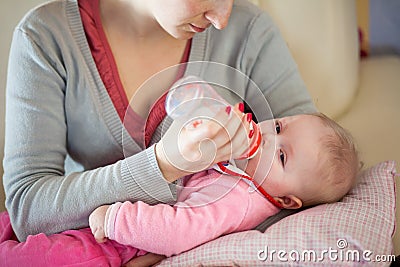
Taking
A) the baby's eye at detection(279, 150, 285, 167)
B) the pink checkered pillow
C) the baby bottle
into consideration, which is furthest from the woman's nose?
the pink checkered pillow

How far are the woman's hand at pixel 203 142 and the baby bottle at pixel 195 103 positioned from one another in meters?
0.01

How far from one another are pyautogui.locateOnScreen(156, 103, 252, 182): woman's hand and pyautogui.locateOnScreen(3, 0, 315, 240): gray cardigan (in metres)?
0.04

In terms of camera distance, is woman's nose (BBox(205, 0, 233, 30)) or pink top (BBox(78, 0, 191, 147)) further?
pink top (BBox(78, 0, 191, 147))

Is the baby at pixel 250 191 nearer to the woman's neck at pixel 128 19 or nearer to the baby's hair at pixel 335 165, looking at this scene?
the baby's hair at pixel 335 165

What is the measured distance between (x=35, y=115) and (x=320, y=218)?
1.87 ft

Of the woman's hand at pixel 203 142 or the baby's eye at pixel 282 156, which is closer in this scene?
the woman's hand at pixel 203 142

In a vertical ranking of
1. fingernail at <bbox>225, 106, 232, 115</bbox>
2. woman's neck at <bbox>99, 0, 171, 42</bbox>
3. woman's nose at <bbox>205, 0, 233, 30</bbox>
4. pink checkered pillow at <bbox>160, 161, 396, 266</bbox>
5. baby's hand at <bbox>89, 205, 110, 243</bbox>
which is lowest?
pink checkered pillow at <bbox>160, 161, 396, 266</bbox>

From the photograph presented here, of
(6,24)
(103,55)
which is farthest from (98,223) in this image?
(6,24)

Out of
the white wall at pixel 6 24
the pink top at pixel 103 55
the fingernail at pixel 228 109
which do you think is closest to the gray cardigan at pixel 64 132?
the pink top at pixel 103 55

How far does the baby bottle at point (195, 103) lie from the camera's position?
3.27 ft

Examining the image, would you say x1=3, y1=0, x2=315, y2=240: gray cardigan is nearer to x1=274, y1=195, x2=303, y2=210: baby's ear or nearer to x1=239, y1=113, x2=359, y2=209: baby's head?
x1=239, y1=113, x2=359, y2=209: baby's head

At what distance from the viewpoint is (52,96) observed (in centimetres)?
111

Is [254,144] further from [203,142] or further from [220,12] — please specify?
[220,12]

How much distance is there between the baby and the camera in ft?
3.30
